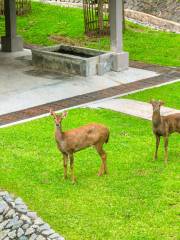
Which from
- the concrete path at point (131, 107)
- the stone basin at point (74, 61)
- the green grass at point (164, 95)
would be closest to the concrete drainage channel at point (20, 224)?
the concrete path at point (131, 107)

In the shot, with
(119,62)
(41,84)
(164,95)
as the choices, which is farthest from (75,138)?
(119,62)

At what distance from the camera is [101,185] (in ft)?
35.2

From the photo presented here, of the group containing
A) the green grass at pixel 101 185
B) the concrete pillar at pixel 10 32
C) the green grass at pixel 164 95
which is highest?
the concrete pillar at pixel 10 32

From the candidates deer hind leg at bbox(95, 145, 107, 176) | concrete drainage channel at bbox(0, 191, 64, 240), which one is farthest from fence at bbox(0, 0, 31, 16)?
concrete drainage channel at bbox(0, 191, 64, 240)

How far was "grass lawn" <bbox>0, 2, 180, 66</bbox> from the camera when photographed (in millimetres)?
22922

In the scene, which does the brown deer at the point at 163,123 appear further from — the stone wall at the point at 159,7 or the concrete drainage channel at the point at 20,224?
the stone wall at the point at 159,7

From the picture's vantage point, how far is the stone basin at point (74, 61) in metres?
19.2

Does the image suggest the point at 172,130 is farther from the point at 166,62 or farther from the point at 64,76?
the point at 166,62

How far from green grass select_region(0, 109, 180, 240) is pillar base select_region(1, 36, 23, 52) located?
9805 mm

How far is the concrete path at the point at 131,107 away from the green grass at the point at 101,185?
1009mm

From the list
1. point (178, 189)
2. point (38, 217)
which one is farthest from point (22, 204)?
point (178, 189)

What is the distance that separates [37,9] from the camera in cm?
3269

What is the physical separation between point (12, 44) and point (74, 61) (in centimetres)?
500

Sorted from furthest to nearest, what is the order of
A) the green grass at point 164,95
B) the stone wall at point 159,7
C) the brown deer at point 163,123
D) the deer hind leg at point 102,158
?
the stone wall at point 159,7
the green grass at point 164,95
the brown deer at point 163,123
the deer hind leg at point 102,158
